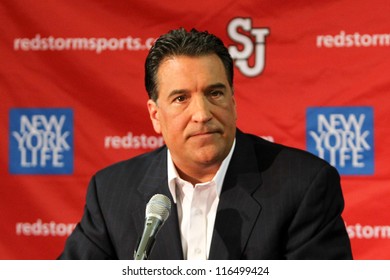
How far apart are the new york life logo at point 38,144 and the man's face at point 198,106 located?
3.66 ft

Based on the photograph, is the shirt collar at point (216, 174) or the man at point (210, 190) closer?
the man at point (210, 190)

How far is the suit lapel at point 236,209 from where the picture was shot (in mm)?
1642

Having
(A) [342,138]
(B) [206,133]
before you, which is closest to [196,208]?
(B) [206,133]

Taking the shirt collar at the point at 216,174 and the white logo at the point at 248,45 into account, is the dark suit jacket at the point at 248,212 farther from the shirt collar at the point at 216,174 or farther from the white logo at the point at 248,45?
the white logo at the point at 248,45

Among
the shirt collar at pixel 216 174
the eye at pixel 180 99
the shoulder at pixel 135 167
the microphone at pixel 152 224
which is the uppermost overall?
the eye at pixel 180 99

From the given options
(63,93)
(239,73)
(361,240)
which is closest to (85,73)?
(63,93)

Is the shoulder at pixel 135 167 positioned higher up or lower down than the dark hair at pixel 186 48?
lower down

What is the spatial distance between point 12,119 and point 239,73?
2.87ft

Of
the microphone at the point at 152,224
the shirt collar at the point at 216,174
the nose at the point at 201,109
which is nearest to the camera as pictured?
the microphone at the point at 152,224

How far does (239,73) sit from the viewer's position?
8.62ft

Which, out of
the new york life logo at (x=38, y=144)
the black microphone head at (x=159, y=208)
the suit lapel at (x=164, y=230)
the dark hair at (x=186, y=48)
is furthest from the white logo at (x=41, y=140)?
the black microphone head at (x=159, y=208)

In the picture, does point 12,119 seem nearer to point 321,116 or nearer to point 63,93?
point 63,93

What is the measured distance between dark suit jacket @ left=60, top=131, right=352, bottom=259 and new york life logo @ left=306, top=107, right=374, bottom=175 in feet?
2.49
